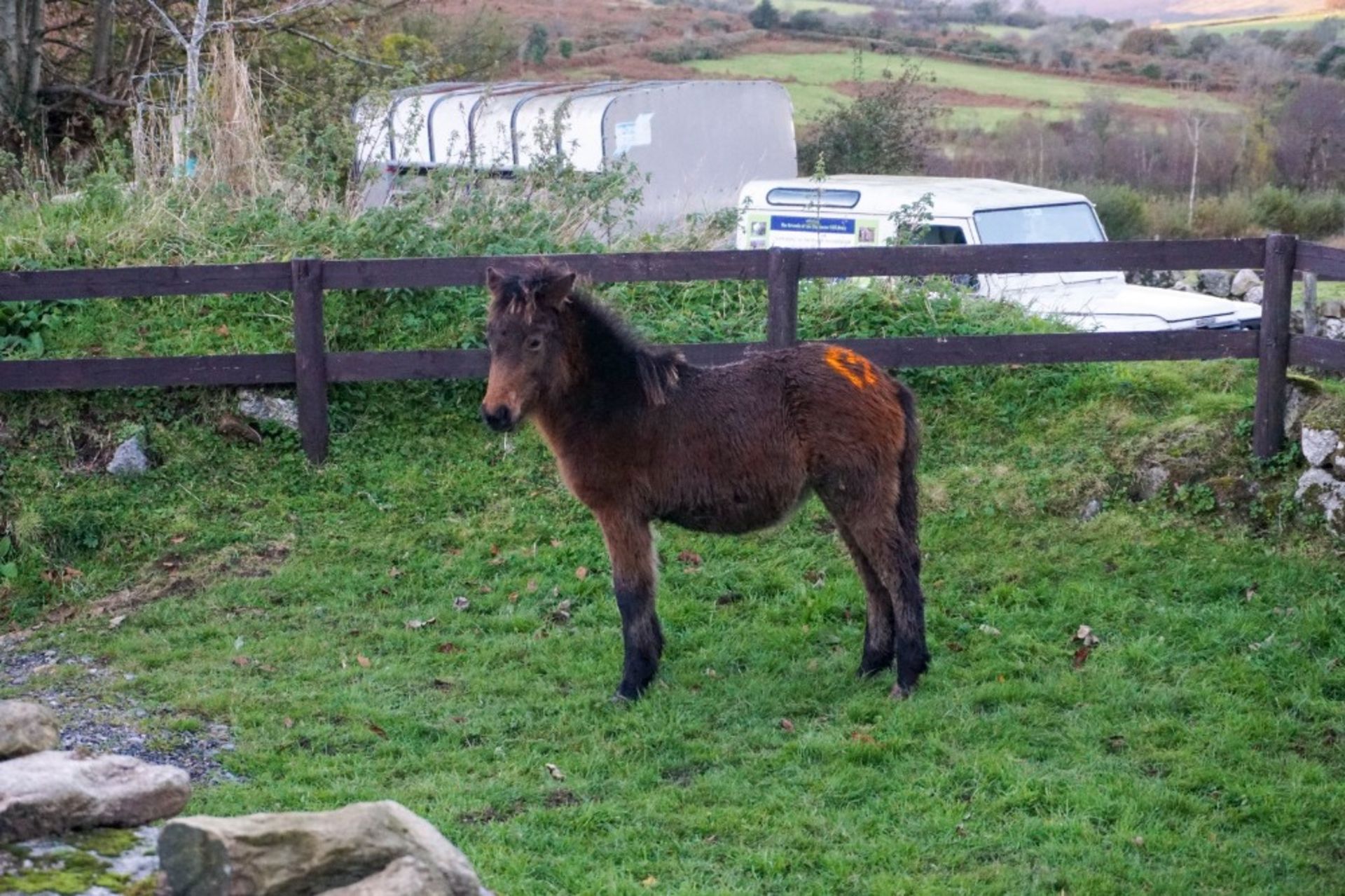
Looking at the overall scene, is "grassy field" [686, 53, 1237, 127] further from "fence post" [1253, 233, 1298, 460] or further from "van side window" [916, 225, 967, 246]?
"fence post" [1253, 233, 1298, 460]

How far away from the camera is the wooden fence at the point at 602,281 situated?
857 centimetres

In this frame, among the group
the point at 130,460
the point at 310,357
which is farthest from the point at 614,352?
the point at 130,460

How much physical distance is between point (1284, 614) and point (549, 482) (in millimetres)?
4644

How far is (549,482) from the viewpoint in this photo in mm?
9102

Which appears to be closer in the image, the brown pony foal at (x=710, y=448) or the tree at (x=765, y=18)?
the brown pony foal at (x=710, y=448)

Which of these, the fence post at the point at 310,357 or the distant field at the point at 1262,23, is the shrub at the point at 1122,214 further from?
the distant field at the point at 1262,23

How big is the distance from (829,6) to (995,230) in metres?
43.4

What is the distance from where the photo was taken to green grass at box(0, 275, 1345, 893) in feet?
16.2

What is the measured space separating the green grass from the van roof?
2.46 m

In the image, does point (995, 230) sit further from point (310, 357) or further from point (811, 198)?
point (310, 357)

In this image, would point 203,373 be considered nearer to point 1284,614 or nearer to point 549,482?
point 549,482

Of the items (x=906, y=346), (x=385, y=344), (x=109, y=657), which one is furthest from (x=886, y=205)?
(x=109, y=657)

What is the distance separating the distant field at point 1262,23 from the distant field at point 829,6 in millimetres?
11179

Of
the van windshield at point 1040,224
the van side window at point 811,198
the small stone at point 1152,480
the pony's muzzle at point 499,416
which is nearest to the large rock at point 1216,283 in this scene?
the van windshield at point 1040,224
